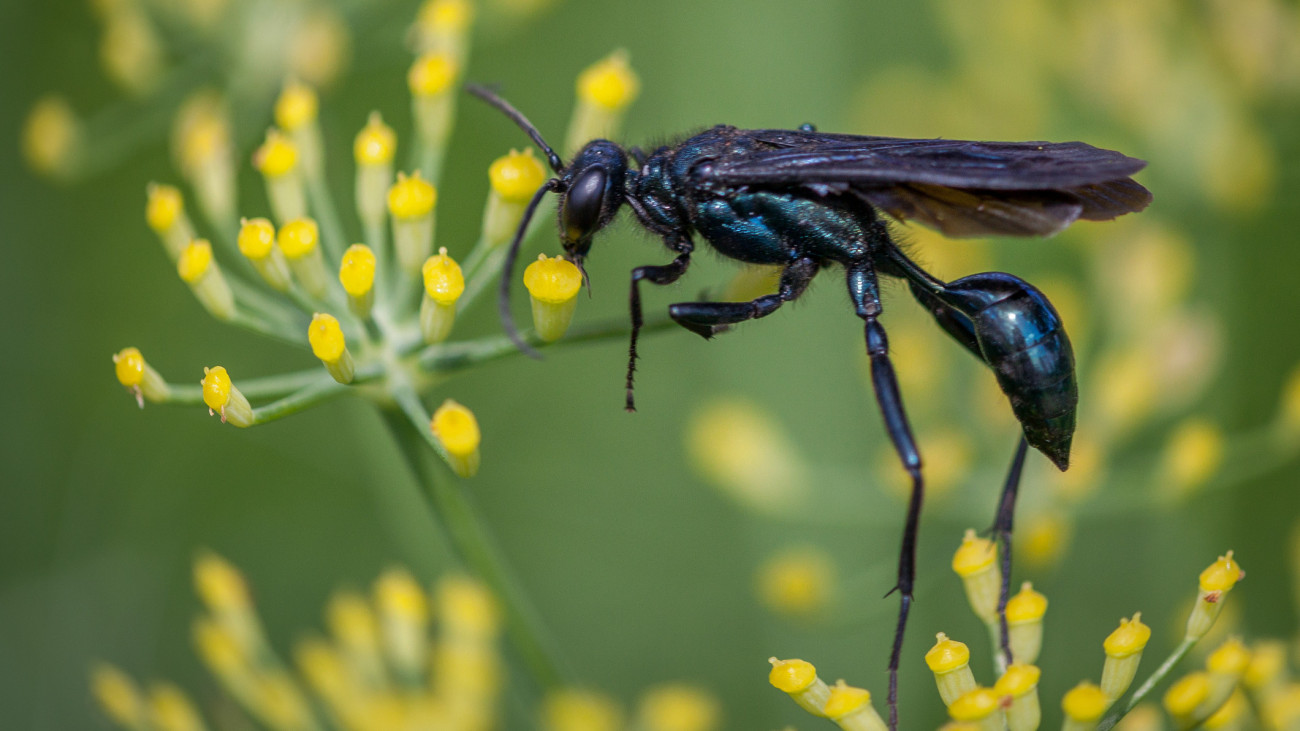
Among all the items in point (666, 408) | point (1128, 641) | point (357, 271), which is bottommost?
point (1128, 641)

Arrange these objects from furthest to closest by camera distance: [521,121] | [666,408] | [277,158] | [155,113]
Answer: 1. [666,408]
2. [155,113]
3. [521,121]
4. [277,158]

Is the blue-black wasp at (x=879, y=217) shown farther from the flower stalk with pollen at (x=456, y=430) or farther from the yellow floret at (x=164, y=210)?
the yellow floret at (x=164, y=210)

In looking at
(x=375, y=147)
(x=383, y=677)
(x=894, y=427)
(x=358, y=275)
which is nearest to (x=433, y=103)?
(x=375, y=147)

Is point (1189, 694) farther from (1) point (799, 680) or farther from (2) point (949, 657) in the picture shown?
(1) point (799, 680)

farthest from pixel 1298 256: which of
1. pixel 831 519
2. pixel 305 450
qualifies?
pixel 305 450

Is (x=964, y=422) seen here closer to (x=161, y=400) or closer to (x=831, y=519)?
(x=831, y=519)

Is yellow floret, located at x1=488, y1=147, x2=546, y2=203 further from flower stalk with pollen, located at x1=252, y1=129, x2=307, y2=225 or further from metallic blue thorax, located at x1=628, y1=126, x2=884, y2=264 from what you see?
flower stalk with pollen, located at x1=252, y1=129, x2=307, y2=225

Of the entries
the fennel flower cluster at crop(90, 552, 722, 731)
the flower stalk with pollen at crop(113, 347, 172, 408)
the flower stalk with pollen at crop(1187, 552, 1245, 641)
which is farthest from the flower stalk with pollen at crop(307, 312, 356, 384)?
the flower stalk with pollen at crop(1187, 552, 1245, 641)
